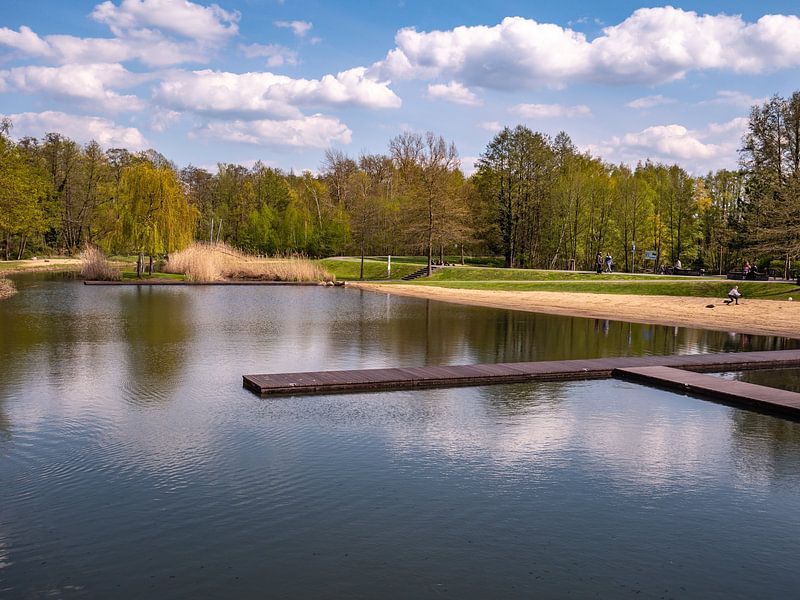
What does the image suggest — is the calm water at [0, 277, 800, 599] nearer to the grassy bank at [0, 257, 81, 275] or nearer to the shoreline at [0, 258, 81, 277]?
the shoreline at [0, 258, 81, 277]

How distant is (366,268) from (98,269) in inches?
861

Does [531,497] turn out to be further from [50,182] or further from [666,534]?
[50,182]

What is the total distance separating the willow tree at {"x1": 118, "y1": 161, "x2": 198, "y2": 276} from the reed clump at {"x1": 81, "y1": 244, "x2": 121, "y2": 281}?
1944 millimetres

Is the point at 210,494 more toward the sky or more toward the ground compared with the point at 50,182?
more toward the ground

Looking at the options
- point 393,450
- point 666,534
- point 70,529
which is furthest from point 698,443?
point 70,529

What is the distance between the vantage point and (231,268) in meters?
51.2

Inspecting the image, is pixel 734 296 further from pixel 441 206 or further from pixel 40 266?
pixel 40 266

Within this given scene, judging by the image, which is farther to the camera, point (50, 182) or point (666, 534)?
point (50, 182)

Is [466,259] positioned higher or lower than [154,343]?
higher

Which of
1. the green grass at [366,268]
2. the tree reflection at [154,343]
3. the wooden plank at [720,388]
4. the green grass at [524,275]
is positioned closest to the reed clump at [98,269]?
the tree reflection at [154,343]

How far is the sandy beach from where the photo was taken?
1022 inches

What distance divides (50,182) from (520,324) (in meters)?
65.1

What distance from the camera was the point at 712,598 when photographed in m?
6.01

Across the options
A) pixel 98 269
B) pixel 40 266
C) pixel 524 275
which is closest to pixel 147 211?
pixel 98 269
